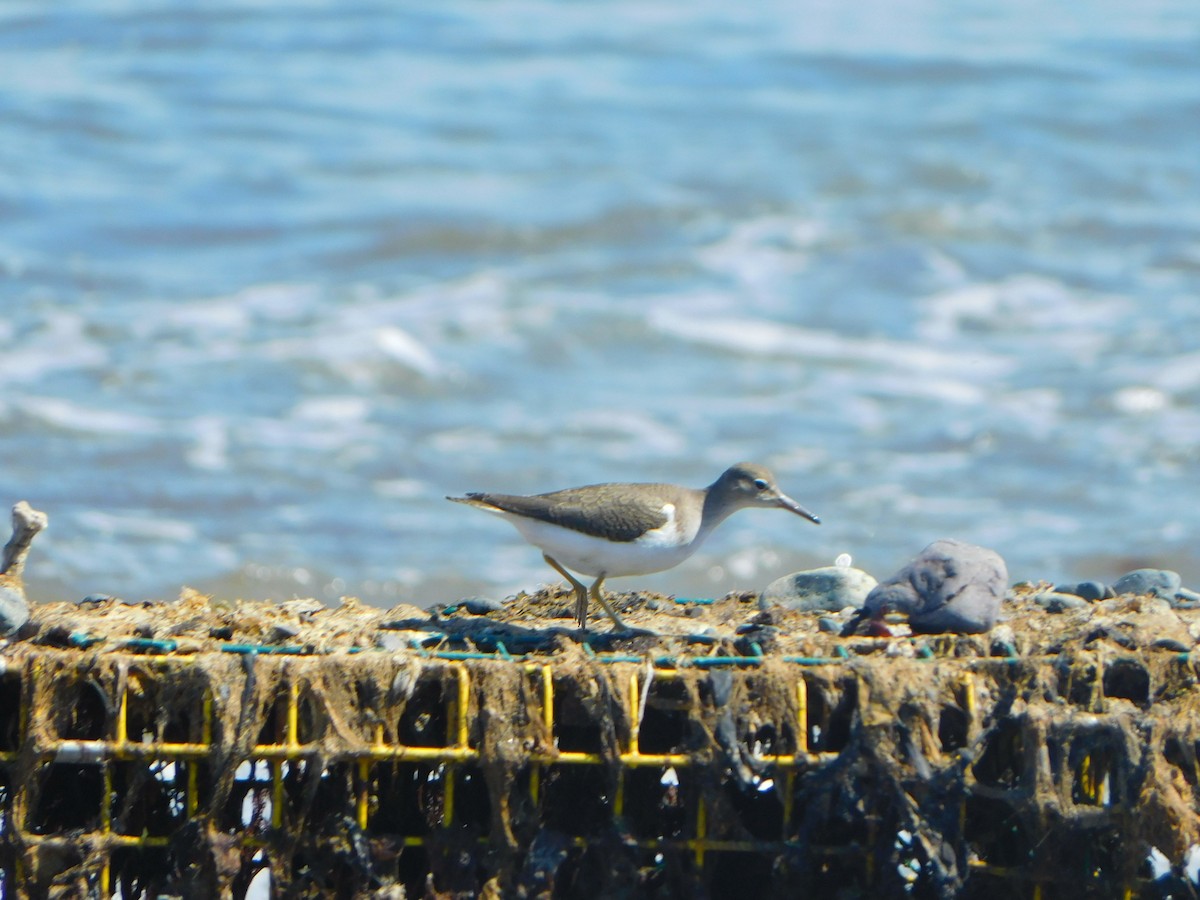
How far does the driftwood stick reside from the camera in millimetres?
5672

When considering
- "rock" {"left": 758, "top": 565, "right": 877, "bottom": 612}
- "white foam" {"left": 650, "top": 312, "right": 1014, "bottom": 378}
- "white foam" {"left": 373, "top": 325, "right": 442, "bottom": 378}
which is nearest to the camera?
"rock" {"left": 758, "top": 565, "right": 877, "bottom": 612}

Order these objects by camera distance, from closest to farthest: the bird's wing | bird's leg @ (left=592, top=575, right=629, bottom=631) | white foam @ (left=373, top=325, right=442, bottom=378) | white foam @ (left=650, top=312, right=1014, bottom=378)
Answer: bird's leg @ (left=592, top=575, right=629, bottom=631)
the bird's wing
white foam @ (left=373, top=325, right=442, bottom=378)
white foam @ (left=650, top=312, right=1014, bottom=378)

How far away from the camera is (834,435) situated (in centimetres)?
1407

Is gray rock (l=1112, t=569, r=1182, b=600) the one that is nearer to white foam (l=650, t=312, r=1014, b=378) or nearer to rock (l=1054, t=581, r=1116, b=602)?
rock (l=1054, t=581, r=1116, b=602)

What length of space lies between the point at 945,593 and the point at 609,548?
1.30 metres

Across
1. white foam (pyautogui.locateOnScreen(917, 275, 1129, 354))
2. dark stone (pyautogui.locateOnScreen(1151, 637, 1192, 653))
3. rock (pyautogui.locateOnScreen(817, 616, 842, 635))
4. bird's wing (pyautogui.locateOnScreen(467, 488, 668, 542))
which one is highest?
white foam (pyautogui.locateOnScreen(917, 275, 1129, 354))

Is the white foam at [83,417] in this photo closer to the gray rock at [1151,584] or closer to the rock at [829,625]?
the rock at [829,625]

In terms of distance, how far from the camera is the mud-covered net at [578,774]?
4.88 metres

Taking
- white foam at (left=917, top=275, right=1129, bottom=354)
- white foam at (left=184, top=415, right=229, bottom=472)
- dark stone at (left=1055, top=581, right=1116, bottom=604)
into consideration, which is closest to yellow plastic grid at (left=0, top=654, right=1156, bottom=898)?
dark stone at (left=1055, top=581, right=1116, bottom=604)

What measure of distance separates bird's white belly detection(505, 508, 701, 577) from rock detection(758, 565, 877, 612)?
465 millimetres

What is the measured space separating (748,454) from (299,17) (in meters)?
15.9

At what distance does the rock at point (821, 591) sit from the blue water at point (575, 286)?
503 cm

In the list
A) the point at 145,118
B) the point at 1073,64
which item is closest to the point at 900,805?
the point at 145,118

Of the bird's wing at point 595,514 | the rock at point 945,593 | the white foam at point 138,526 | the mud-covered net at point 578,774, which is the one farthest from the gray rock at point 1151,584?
the white foam at point 138,526
